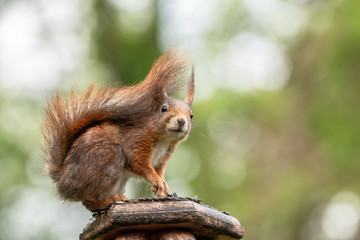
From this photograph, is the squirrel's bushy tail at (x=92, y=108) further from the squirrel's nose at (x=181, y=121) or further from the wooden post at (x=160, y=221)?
the wooden post at (x=160, y=221)

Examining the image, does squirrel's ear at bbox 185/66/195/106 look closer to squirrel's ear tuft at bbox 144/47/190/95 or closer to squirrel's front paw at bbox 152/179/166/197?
squirrel's ear tuft at bbox 144/47/190/95

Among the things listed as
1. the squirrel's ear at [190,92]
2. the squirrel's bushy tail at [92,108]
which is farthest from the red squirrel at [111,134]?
the squirrel's ear at [190,92]

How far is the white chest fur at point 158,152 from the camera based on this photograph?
2.67m

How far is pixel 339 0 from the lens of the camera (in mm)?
7547

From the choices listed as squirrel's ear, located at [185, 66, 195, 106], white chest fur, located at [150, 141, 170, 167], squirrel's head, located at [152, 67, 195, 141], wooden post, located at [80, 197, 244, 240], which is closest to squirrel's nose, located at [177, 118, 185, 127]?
squirrel's head, located at [152, 67, 195, 141]

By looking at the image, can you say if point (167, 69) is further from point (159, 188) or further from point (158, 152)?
point (159, 188)

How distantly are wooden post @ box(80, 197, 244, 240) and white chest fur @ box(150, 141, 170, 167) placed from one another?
20.7 inches

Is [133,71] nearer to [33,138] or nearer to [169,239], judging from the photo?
[33,138]

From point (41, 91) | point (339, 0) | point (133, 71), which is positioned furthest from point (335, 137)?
point (41, 91)

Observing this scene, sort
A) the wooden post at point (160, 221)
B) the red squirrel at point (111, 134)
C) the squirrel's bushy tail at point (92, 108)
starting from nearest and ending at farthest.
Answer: the wooden post at point (160, 221), the red squirrel at point (111, 134), the squirrel's bushy tail at point (92, 108)

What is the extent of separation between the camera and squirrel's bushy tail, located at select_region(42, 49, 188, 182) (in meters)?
2.50

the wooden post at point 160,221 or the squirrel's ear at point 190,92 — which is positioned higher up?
the squirrel's ear at point 190,92

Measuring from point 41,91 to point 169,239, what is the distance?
16.0 ft

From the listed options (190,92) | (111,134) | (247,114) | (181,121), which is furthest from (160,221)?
(247,114)
